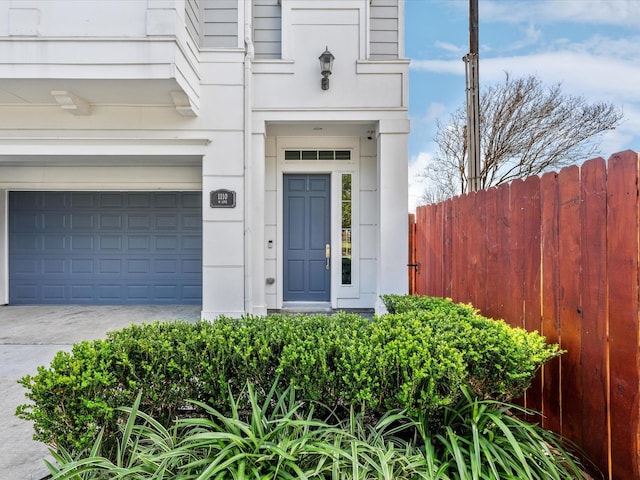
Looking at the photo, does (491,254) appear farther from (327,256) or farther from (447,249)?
(327,256)

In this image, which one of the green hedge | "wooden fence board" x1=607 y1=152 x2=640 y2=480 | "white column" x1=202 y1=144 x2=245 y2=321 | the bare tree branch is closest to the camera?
"wooden fence board" x1=607 y1=152 x2=640 y2=480

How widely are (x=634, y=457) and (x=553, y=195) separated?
4.25 ft

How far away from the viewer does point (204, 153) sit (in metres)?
4.95

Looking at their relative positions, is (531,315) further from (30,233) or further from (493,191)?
(30,233)

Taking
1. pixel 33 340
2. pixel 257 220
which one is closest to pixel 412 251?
pixel 257 220

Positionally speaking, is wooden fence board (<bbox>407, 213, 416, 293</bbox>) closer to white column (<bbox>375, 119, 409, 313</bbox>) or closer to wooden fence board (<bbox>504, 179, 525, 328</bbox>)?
white column (<bbox>375, 119, 409, 313</bbox>)

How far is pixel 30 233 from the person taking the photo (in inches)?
247

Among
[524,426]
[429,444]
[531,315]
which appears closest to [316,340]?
[429,444]

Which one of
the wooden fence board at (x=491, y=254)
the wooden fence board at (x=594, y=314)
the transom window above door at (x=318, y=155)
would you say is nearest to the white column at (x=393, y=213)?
the transom window above door at (x=318, y=155)

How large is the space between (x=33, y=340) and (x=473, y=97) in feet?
23.1

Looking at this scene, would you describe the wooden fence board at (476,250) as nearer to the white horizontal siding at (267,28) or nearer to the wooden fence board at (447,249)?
the wooden fence board at (447,249)

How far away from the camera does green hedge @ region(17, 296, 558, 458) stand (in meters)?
1.63

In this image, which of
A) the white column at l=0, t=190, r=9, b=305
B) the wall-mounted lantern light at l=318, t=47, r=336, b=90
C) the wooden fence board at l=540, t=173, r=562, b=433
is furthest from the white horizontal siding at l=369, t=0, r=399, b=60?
the white column at l=0, t=190, r=9, b=305

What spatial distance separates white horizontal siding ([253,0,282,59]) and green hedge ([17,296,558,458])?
461cm
